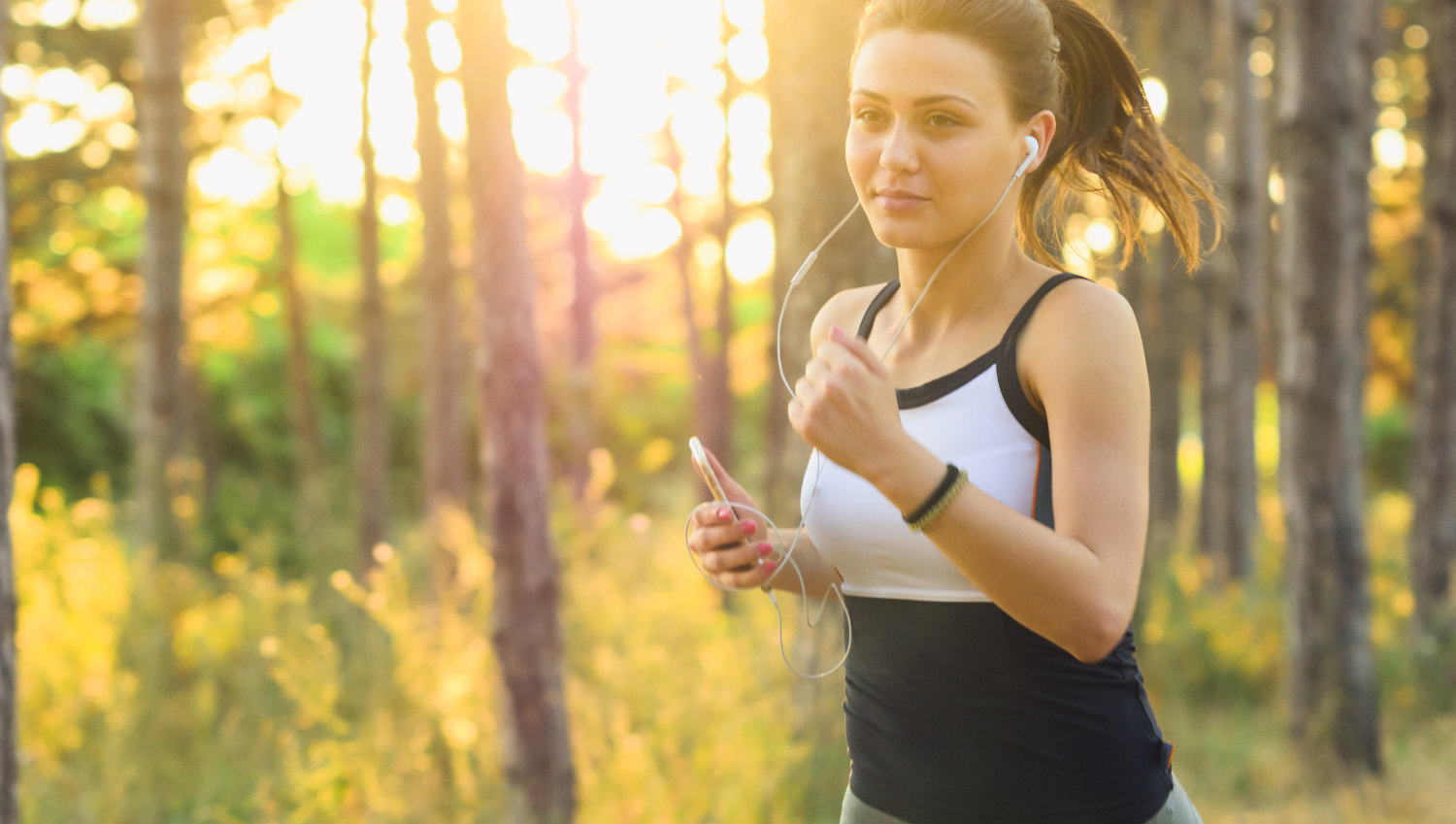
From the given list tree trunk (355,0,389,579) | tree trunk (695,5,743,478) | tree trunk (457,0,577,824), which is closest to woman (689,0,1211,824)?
tree trunk (457,0,577,824)

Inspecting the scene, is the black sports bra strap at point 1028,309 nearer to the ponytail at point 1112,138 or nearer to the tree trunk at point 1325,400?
the ponytail at point 1112,138

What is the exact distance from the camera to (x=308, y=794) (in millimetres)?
4461

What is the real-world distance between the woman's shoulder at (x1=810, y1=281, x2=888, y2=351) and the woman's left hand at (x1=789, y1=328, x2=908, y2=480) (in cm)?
68

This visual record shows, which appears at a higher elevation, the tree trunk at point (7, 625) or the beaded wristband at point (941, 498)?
the beaded wristband at point (941, 498)

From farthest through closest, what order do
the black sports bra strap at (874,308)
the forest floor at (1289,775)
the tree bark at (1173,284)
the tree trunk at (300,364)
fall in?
the tree trunk at (300,364) < the tree bark at (1173,284) < the forest floor at (1289,775) < the black sports bra strap at (874,308)

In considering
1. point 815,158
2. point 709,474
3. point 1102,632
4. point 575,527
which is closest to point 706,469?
point 709,474

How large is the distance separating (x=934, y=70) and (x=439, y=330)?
9.04 m

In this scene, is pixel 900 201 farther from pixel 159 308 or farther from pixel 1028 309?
pixel 159 308

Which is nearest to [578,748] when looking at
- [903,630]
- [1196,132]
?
[903,630]

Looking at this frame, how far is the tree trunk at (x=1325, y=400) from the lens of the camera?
569 cm

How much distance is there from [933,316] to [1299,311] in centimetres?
458

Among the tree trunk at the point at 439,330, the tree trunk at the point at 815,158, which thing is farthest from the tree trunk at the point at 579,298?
the tree trunk at the point at 815,158

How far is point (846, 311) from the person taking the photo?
225cm

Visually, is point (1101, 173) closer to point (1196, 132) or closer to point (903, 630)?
point (903, 630)
